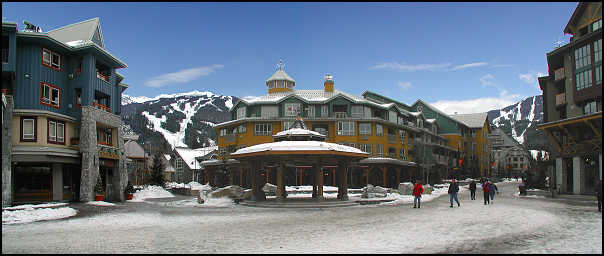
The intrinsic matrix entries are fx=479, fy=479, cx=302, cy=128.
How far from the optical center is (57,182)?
34.2 metres

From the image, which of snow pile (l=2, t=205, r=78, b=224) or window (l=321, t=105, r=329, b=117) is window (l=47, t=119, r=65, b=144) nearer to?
snow pile (l=2, t=205, r=78, b=224)

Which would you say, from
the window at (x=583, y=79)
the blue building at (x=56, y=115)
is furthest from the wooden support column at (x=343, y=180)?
the window at (x=583, y=79)

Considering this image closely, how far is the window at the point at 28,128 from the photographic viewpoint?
3184cm

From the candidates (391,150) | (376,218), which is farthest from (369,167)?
(376,218)

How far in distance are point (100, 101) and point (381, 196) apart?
25.2 meters

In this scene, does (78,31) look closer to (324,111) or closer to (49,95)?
(49,95)

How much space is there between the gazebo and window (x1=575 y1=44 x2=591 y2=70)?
22.8 m

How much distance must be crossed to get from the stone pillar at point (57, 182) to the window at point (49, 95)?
4.42m

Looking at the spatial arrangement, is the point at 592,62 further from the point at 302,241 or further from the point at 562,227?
the point at 302,241

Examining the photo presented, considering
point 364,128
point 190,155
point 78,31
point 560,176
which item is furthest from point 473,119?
point 78,31

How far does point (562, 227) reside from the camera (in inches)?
687

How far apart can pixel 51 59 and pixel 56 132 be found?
524 cm

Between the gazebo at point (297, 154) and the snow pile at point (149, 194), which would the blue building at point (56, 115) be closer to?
the snow pile at point (149, 194)

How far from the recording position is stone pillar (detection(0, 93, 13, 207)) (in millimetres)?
28609
